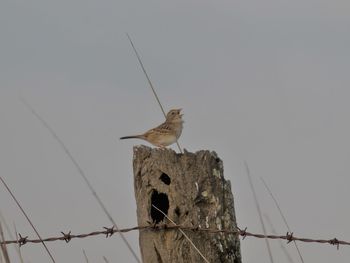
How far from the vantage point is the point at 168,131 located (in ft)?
27.9

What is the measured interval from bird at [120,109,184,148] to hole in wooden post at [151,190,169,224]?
3836 millimetres

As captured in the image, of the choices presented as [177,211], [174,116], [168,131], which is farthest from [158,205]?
[174,116]

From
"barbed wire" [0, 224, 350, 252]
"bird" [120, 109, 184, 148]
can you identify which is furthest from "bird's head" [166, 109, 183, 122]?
"barbed wire" [0, 224, 350, 252]

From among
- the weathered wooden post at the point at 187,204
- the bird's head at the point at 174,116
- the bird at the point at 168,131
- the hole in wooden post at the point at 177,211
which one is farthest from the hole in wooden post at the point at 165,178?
the bird's head at the point at 174,116

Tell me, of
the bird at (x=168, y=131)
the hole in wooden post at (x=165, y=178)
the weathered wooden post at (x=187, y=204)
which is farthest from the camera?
the bird at (x=168, y=131)

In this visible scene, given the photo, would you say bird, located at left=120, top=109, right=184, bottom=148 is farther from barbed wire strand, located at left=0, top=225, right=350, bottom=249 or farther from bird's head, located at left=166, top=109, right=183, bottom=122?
barbed wire strand, located at left=0, top=225, right=350, bottom=249

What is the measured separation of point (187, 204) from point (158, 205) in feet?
0.73

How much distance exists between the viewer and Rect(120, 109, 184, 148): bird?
335 inches

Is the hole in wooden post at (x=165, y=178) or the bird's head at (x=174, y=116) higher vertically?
the bird's head at (x=174, y=116)

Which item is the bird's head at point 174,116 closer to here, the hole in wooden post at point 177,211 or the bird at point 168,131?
the bird at point 168,131

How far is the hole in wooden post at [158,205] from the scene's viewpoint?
4559 mm

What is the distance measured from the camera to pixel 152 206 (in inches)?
180

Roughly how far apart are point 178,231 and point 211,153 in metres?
0.48

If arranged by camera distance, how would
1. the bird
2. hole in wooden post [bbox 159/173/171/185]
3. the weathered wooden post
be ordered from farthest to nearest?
the bird, hole in wooden post [bbox 159/173/171/185], the weathered wooden post
